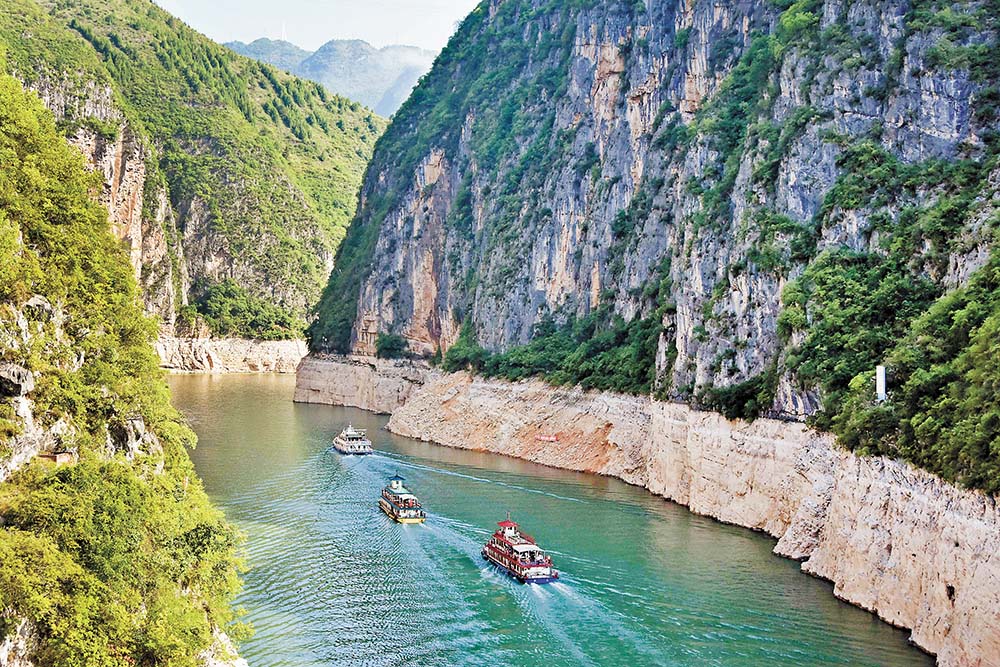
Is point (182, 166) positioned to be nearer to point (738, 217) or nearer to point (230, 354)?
point (230, 354)

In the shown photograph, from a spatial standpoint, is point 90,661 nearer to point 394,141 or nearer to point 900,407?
point 900,407

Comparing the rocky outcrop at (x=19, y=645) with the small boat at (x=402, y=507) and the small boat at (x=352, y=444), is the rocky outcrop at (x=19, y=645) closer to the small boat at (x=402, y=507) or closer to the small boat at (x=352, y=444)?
the small boat at (x=402, y=507)

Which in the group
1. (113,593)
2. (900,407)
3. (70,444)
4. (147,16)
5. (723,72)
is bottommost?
(113,593)

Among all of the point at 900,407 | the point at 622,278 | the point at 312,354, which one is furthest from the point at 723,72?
the point at 312,354

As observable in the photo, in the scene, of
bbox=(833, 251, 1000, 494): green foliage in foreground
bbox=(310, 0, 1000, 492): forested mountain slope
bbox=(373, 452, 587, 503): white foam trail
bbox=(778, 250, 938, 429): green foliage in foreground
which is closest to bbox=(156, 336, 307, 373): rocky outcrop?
bbox=(310, 0, 1000, 492): forested mountain slope

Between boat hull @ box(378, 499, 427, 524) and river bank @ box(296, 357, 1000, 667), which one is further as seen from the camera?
boat hull @ box(378, 499, 427, 524)

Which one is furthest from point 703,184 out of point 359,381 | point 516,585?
point 359,381

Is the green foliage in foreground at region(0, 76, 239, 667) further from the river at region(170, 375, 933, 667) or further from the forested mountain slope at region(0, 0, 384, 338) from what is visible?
the forested mountain slope at region(0, 0, 384, 338)
